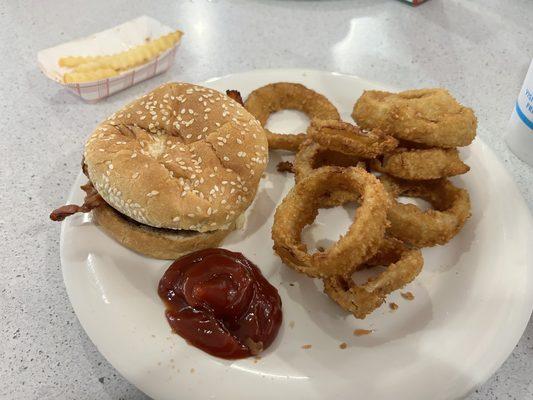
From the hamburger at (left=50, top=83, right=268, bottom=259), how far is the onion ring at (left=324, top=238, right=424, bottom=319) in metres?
0.38

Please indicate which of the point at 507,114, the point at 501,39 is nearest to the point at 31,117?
the point at 507,114

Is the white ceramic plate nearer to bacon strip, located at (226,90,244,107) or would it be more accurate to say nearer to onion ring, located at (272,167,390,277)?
onion ring, located at (272,167,390,277)

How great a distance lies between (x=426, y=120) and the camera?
1.73 m

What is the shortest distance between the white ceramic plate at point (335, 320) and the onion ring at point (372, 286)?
8 centimetres

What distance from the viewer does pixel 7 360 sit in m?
1.48

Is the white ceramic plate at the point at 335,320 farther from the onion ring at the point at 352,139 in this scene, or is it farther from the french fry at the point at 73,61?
the french fry at the point at 73,61

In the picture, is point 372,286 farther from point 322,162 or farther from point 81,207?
point 81,207

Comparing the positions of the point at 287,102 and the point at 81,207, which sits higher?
the point at 287,102

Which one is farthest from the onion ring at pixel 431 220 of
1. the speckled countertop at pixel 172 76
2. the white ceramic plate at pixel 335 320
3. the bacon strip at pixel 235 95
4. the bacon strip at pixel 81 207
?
the bacon strip at pixel 81 207

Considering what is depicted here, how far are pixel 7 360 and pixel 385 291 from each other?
1108 mm

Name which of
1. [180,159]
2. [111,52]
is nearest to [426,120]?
[180,159]

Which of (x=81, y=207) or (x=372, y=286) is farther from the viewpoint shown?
(x=81, y=207)

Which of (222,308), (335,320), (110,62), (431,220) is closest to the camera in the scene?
(222,308)

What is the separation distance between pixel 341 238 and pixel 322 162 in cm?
45
